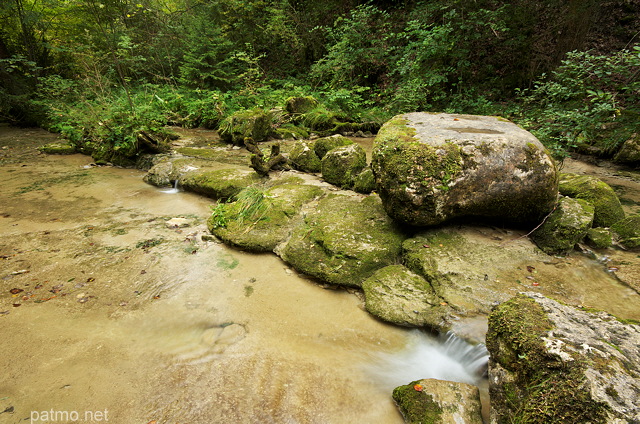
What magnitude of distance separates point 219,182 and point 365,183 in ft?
9.05

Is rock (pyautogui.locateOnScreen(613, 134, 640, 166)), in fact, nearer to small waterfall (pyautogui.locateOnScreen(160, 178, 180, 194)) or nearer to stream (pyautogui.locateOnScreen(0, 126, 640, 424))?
stream (pyautogui.locateOnScreen(0, 126, 640, 424))

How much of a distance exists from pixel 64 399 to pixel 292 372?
1578 mm

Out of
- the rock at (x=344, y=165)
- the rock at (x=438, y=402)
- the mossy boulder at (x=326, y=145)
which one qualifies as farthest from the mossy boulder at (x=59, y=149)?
the rock at (x=438, y=402)

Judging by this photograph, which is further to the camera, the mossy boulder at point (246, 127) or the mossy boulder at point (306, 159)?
the mossy boulder at point (246, 127)

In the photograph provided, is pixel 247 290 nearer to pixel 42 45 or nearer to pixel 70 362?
pixel 70 362

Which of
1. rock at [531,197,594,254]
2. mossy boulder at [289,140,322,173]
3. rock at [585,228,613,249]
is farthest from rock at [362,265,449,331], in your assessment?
mossy boulder at [289,140,322,173]

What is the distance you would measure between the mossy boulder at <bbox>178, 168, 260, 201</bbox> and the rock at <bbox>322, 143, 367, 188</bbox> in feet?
4.66

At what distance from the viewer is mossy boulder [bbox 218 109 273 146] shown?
318 inches

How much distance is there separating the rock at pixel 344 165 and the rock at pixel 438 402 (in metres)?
3.45

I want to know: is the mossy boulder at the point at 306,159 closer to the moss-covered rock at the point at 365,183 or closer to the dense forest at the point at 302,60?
the moss-covered rock at the point at 365,183

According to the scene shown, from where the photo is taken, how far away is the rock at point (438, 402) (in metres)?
1.92

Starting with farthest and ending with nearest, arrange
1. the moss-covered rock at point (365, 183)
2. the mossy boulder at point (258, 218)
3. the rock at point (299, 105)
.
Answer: the rock at point (299, 105) → the moss-covered rock at point (365, 183) → the mossy boulder at point (258, 218)

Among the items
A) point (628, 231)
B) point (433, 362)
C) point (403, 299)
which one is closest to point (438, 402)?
point (433, 362)

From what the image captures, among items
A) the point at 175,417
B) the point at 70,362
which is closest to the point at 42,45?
the point at 70,362
